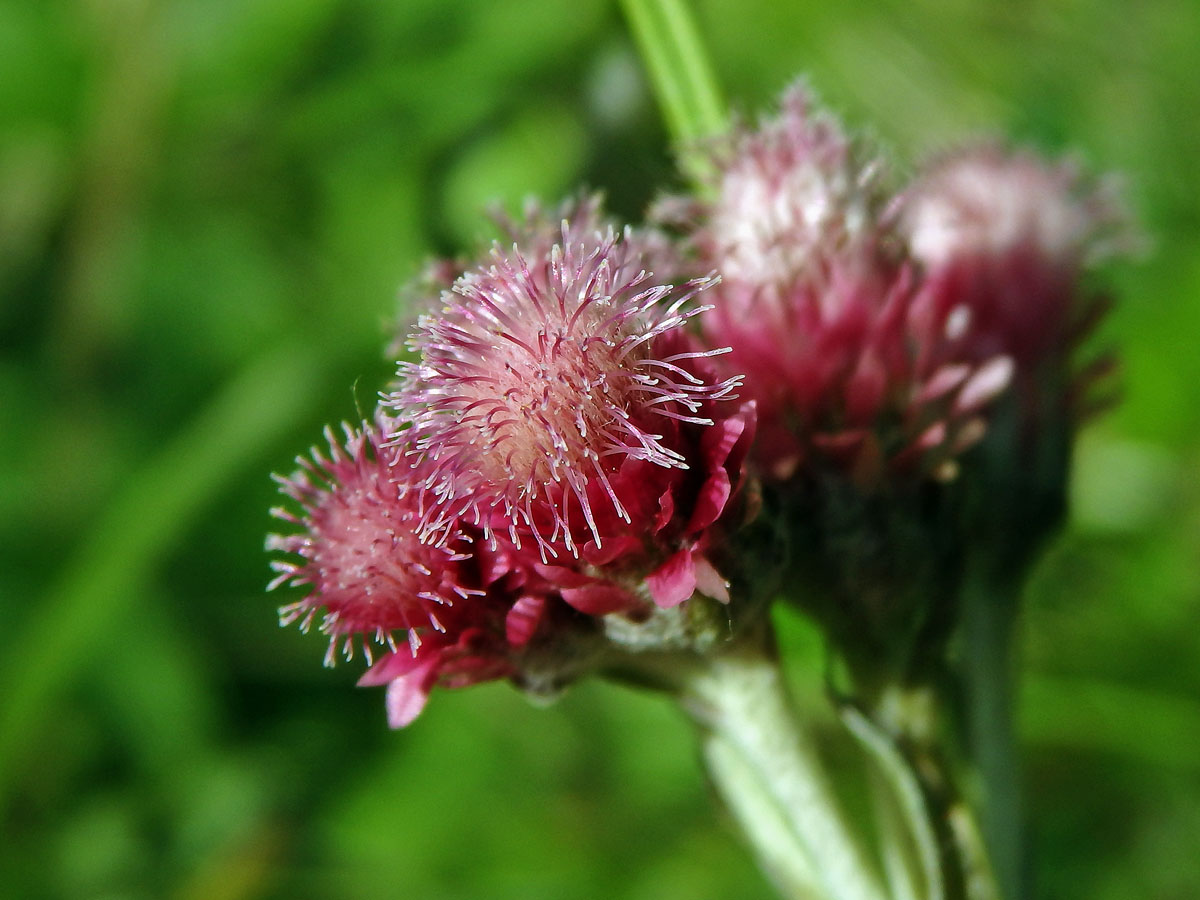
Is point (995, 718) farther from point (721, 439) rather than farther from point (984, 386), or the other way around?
point (721, 439)

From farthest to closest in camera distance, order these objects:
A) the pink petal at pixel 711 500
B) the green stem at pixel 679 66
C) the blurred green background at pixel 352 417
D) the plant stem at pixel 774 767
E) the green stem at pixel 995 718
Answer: the blurred green background at pixel 352 417
the green stem at pixel 679 66
the green stem at pixel 995 718
the plant stem at pixel 774 767
the pink petal at pixel 711 500

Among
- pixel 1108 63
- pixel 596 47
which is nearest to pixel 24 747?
Answer: pixel 596 47

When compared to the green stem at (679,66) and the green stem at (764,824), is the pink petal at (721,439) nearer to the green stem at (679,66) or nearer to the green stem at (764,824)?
the green stem at (764,824)

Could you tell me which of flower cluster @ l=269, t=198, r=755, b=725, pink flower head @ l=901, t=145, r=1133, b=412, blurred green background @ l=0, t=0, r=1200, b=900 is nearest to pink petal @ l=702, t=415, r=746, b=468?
flower cluster @ l=269, t=198, r=755, b=725

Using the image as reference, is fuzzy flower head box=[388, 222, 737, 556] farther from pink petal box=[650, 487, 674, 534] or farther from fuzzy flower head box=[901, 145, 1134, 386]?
fuzzy flower head box=[901, 145, 1134, 386]

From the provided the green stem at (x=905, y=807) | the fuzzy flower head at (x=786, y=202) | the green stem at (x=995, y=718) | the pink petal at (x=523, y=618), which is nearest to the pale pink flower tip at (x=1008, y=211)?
the fuzzy flower head at (x=786, y=202)

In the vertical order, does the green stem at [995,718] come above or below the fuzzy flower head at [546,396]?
below

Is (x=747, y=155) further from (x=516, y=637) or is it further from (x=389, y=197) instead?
(x=389, y=197)
